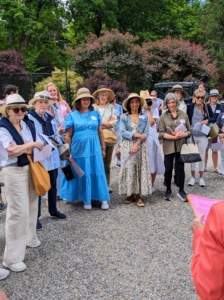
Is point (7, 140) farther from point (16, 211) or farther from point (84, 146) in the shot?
point (84, 146)

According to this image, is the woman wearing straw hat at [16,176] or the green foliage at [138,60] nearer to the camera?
the woman wearing straw hat at [16,176]

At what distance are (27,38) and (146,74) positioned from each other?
31.7 feet

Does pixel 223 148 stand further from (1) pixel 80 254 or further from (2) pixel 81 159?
(1) pixel 80 254

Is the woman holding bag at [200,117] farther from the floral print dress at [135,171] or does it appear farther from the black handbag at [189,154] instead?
the floral print dress at [135,171]

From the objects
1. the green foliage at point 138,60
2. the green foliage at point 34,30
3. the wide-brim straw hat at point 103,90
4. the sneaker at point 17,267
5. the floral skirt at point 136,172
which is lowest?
the sneaker at point 17,267

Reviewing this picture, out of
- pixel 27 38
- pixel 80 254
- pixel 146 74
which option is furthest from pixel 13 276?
pixel 27 38

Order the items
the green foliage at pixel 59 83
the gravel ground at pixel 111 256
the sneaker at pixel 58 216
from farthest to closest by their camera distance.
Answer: the green foliage at pixel 59 83
the sneaker at pixel 58 216
the gravel ground at pixel 111 256

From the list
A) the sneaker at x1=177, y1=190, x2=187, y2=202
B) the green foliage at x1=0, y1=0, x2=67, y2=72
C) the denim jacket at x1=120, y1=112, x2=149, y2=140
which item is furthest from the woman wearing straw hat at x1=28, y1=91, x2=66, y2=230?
the green foliage at x1=0, y1=0, x2=67, y2=72

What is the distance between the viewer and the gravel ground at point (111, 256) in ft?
10.4

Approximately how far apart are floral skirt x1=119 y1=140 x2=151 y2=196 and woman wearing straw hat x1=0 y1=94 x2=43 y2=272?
7.31 feet

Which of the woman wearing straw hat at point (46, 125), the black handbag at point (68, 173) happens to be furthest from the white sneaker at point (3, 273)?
the black handbag at point (68, 173)

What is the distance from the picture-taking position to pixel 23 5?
64.3 feet

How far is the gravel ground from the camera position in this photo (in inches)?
125

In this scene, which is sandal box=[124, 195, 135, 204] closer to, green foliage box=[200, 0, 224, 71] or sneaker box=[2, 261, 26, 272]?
sneaker box=[2, 261, 26, 272]
